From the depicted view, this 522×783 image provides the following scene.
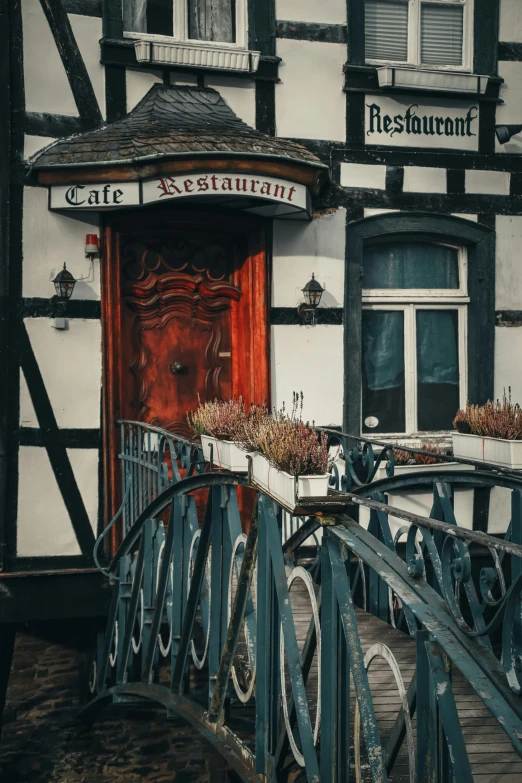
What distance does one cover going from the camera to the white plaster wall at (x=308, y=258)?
7949 millimetres

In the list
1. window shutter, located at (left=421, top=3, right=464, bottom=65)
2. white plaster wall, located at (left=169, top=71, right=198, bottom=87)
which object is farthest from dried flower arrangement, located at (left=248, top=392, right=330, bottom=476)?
window shutter, located at (left=421, top=3, right=464, bottom=65)

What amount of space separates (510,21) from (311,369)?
A: 333 centimetres

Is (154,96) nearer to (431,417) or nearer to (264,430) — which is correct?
(431,417)

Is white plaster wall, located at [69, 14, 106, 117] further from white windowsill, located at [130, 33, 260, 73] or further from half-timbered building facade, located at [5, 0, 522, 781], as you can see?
white windowsill, located at [130, 33, 260, 73]

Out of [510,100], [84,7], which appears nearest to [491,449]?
[510,100]

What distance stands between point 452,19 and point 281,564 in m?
6.22

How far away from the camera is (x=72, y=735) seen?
759 centimetres

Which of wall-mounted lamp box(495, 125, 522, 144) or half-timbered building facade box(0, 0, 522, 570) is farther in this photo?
wall-mounted lamp box(495, 125, 522, 144)

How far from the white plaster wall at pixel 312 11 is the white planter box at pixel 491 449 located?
11.6 feet

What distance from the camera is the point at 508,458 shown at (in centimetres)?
614

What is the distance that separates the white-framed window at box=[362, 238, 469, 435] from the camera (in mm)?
8367

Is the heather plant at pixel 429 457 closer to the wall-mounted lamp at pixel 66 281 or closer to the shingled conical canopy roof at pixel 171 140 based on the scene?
the shingled conical canopy roof at pixel 171 140

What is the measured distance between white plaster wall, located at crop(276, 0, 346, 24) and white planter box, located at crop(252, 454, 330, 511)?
5133mm

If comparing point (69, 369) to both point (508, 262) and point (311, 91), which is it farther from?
point (508, 262)
